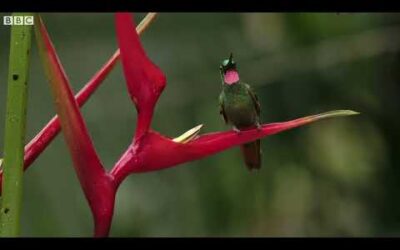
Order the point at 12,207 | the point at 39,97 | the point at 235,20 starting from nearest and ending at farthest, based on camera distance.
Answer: the point at 12,207
the point at 39,97
the point at 235,20

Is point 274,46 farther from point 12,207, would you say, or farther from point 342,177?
point 12,207

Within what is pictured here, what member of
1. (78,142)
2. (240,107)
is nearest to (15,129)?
(78,142)

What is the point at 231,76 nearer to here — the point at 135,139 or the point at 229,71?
the point at 229,71

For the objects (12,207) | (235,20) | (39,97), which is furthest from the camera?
(235,20)

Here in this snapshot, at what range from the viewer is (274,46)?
7.29ft

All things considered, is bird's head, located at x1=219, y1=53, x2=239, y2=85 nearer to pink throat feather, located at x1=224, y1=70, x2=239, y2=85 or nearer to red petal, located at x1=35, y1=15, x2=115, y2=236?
pink throat feather, located at x1=224, y1=70, x2=239, y2=85

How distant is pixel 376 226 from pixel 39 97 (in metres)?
1.02

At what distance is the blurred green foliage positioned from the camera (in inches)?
81.1

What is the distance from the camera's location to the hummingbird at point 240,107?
105cm

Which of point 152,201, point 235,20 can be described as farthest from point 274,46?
point 152,201

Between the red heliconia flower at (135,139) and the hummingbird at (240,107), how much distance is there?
36 centimetres

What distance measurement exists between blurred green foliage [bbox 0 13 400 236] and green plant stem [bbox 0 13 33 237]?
140cm

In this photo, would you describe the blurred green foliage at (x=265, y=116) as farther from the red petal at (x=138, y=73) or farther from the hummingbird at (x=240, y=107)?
the red petal at (x=138, y=73)

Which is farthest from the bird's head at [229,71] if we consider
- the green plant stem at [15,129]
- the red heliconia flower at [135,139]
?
the green plant stem at [15,129]
